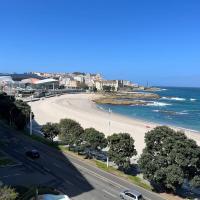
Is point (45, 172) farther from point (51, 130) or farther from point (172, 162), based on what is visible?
point (51, 130)

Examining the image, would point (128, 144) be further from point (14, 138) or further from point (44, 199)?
point (14, 138)

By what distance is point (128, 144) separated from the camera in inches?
1526

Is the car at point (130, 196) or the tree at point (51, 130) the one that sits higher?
the tree at point (51, 130)

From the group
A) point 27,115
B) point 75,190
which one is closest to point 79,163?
point 75,190

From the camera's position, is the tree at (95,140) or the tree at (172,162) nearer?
the tree at (172,162)

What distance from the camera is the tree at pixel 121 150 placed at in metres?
38.3

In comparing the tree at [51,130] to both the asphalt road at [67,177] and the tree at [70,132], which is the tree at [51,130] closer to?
the tree at [70,132]

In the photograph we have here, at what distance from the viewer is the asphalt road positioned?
30.1m

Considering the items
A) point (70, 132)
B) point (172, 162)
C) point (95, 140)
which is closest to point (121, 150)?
point (95, 140)

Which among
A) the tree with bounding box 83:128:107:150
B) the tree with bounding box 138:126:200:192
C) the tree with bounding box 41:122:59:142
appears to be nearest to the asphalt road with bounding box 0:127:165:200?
the tree with bounding box 138:126:200:192

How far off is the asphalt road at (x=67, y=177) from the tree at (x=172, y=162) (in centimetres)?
190

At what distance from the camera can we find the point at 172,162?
109 ft

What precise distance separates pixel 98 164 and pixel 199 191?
12.0m

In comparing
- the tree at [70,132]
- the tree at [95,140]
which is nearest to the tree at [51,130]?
the tree at [70,132]
